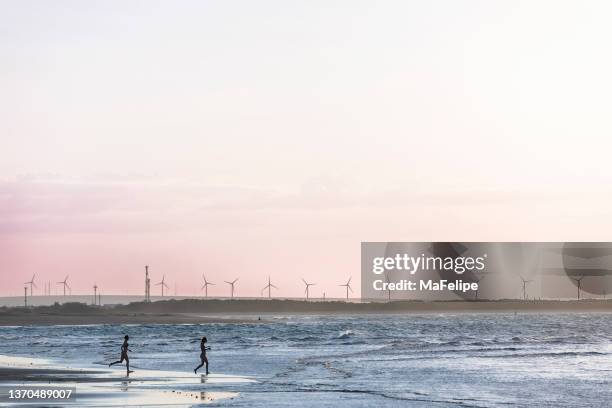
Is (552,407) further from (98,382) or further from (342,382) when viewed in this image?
(98,382)

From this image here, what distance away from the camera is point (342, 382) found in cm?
5275

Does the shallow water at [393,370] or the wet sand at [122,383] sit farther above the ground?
the wet sand at [122,383]

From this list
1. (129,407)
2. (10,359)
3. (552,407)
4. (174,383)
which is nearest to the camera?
(129,407)

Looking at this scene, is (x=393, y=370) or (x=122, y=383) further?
(x=393, y=370)

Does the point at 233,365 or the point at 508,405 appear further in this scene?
the point at 233,365

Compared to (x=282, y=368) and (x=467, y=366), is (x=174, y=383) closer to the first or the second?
(x=282, y=368)

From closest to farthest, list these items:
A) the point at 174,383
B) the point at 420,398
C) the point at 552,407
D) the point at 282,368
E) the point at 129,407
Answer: the point at 129,407, the point at 552,407, the point at 420,398, the point at 174,383, the point at 282,368

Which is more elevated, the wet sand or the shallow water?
the wet sand

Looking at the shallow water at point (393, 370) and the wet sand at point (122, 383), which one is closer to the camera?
the wet sand at point (122, 383)

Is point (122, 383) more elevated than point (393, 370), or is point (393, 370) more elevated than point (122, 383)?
point (122, 383)

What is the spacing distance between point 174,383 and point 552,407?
1884 centimetres

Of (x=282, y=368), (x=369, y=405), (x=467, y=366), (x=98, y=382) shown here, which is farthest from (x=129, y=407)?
(x=467, y=366)

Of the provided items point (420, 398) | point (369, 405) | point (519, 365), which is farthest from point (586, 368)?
point (369, 405)

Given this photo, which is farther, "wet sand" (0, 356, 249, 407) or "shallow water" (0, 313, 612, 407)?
"shallow water" (0, 313, 612, 407)
